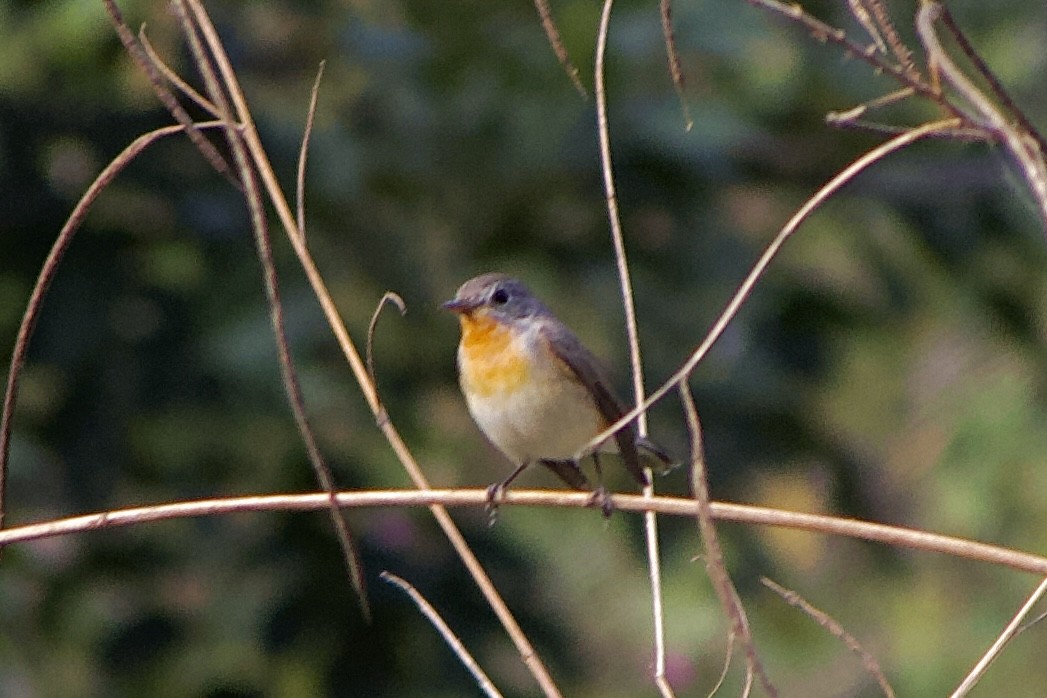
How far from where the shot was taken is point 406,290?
5824mm

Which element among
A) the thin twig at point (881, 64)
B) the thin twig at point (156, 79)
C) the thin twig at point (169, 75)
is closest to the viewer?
the thin twig at point (881, 64)

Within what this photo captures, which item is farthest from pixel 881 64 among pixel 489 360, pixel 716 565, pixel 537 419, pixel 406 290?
pixel 406 290

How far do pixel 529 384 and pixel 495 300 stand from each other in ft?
1.02

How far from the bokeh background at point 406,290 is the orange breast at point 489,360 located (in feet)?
3.41

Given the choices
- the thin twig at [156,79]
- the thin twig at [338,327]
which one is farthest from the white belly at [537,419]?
the thin twig at [156,79]

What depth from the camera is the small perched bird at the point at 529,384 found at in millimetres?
4203

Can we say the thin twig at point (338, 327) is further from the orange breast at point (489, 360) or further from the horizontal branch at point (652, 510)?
the orange breast at point (489, 360)

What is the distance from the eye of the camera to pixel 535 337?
437 centimetres

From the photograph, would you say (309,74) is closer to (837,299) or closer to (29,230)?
(29,230)

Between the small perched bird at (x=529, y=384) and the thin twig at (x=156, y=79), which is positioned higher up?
the thin twig at (x=156, y=79)

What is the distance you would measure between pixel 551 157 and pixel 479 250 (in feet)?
1.43

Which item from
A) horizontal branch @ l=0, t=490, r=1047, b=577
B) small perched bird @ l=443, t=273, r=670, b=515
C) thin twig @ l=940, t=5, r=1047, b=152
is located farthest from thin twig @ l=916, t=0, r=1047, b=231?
small perched bird @ l=443, t=273, r=670, b=515

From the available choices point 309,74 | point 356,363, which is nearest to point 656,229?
point 309,74

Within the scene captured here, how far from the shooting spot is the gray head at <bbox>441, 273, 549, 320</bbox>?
443cm
